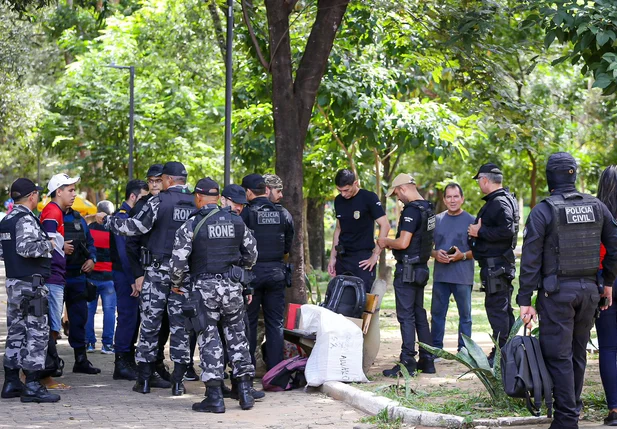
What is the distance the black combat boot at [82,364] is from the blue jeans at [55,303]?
0.60 metres

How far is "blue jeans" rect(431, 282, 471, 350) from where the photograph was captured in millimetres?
10836

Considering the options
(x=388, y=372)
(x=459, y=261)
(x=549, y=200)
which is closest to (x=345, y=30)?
(x=459, y=261)

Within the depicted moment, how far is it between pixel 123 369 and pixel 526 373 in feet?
16.7

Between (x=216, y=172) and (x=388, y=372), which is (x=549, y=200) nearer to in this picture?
(x=388, y=372)

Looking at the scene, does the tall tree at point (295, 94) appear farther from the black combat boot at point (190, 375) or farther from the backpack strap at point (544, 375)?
the backpack strap at point (544, 375)

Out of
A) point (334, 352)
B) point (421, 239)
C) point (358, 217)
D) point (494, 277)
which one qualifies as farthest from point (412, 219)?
point (334, 352)

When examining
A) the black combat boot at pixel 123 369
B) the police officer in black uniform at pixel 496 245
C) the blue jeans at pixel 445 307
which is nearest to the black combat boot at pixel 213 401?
the black combat boot at pixel 123 369

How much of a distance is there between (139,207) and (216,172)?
19.3 meters

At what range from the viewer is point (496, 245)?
9.94 metres

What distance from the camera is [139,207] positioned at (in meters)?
9.88

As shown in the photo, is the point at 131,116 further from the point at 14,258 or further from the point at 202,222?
the point at 202,222

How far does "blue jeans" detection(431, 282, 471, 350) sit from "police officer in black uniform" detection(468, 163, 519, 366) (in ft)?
2.58

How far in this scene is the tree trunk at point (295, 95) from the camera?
1131 cm

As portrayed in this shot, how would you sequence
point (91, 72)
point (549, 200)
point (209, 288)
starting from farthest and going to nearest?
point (91, 72), point (209, 288), point (549, 200)
